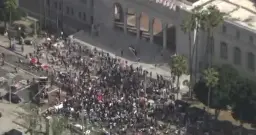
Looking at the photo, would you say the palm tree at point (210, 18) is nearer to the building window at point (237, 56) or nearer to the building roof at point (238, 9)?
the building roof at point (238, 9)

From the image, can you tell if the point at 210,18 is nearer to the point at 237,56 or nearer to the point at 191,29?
the point at 191,29

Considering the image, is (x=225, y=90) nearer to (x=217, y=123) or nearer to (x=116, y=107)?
(x=217, y=123)

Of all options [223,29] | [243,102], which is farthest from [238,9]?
[243,102]

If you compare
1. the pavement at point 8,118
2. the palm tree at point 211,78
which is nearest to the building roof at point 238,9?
the palm tree at point 211,78

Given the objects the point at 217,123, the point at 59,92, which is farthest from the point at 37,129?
the point at 217,123

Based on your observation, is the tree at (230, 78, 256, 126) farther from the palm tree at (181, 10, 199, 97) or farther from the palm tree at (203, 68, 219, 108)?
the palm tree at (181, 10, 199, 97)

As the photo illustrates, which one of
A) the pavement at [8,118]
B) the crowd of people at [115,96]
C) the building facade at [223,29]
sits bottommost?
the pavement at [8,118]
